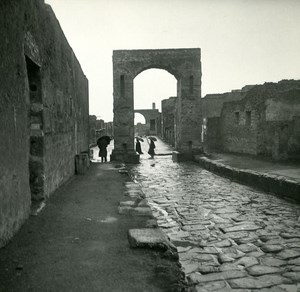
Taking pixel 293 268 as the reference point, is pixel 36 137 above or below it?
above

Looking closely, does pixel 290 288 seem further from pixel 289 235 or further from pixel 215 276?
pixel 289 235

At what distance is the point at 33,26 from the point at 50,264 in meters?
3.33

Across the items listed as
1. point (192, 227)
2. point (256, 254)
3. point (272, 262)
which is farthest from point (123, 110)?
point (272, 262)

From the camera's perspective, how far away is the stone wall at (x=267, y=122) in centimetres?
1234

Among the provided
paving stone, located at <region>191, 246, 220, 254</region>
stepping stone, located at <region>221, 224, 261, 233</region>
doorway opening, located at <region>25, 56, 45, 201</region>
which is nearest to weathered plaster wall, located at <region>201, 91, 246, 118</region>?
stepping stone, located at <region>221, 224, 261, 233</region>

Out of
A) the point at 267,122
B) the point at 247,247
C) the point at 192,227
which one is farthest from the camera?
the point at 267,122

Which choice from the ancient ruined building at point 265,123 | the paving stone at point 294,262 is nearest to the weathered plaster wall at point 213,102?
the ancient ruined building at point 265,123

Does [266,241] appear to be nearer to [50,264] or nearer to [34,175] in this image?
[50,264]

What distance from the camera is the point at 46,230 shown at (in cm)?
395

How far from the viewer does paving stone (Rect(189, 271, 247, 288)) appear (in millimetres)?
3473

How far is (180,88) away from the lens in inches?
678

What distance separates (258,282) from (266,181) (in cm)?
549

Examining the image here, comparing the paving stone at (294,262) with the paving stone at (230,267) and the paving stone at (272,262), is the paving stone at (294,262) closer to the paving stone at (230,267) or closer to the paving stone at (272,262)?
the paving stone at (272,262)

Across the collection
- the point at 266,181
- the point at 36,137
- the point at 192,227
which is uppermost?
the point at 36,137
